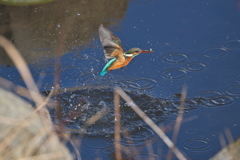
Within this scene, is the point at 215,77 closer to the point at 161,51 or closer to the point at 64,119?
the point at 161,51

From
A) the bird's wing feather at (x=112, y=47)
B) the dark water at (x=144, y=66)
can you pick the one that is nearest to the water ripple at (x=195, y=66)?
the dark water at (x=144, y=66)

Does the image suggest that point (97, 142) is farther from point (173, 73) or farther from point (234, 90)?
Answer: point (234, 90)

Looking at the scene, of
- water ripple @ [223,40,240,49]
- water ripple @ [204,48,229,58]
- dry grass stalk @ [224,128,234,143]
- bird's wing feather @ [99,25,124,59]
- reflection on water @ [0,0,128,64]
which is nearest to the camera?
dry grass stalk @ [224,128,234,143]

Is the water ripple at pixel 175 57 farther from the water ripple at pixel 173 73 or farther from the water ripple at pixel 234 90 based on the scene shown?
the water ripple at pixel 234 90

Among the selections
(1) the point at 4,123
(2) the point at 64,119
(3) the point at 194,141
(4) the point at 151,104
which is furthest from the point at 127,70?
(1) the point at 4,123

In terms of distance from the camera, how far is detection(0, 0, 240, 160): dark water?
4.06 metres

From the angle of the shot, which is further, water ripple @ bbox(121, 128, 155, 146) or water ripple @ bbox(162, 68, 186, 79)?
water ripple @ bbox(162, 68, 186, 79)

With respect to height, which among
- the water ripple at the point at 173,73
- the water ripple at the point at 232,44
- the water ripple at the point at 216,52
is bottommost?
the water ripple at the point at 173,73

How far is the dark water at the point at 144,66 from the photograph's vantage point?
13.3 ft

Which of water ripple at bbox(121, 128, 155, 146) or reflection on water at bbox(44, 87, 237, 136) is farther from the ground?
reflection on water at bbox(44, 87, 237, 136)

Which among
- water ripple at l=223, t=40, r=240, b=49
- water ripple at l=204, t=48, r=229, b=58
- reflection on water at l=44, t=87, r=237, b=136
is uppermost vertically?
water ripple at l=223, t=40, r=240, b=49


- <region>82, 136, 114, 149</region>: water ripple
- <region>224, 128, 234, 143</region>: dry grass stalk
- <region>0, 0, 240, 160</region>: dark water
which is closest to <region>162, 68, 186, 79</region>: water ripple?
<region>0, 0, 240, 160</region>: dark water

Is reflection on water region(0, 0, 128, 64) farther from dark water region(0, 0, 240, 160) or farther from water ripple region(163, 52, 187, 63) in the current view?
water ripple region(163, 52, 187, 63)

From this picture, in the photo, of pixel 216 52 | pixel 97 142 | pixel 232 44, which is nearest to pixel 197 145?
pixel 97 142
